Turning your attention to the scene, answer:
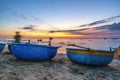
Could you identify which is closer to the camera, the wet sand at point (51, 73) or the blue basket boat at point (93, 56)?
the wet sand at point (51, 73)

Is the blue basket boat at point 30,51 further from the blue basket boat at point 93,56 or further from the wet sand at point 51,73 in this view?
the blue basket boat at point 93,56

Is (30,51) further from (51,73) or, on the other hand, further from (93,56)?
(93,56)

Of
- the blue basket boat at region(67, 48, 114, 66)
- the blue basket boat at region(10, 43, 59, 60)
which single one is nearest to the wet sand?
the blue basket boat at region(67, 48, 114, 66)

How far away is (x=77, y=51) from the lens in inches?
264

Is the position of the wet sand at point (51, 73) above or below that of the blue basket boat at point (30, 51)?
below

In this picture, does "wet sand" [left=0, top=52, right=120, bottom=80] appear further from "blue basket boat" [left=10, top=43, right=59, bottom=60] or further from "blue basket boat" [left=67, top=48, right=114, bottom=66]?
"blue basket boat" [left=10, top=43, right=59, bottom=60]

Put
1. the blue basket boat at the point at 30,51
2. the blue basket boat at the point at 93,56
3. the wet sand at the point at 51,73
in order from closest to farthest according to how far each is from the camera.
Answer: the wet sand at the point at 51,73
the blue basket boat at the point at 93,56
the blue basket boat at the point at 30,51

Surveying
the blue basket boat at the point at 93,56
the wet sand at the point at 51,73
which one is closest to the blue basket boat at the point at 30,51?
the wet sand at the point at 51,73

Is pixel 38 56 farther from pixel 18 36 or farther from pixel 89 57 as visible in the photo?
pixel 18 36

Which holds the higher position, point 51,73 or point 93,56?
point 93,56

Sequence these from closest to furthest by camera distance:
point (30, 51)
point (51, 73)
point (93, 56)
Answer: point (51, 73), point (93, 56), point (30, 51)

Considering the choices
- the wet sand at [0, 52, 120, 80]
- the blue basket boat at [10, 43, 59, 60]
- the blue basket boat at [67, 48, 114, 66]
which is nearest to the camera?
the wet sand at [0, 52, 120, 80]

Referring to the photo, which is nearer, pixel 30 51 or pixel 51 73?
pixel 51 73

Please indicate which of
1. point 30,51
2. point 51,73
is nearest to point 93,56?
point 51,73
